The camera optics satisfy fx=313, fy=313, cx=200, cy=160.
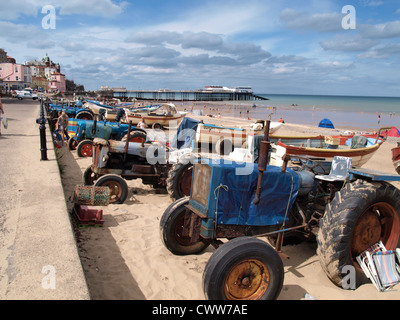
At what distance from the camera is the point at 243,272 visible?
3.38 meters

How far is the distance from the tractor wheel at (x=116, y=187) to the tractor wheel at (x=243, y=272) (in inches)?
164

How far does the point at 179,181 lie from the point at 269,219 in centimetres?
327

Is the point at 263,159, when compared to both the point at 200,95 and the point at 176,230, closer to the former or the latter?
the point at 176,230

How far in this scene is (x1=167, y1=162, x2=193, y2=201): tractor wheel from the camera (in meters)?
6.86

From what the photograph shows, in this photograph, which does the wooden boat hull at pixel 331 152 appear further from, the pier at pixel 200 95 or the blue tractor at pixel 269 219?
the pier at pixel 200 95

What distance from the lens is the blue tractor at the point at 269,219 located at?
3336mm

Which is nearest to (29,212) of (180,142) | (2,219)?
(2,219)

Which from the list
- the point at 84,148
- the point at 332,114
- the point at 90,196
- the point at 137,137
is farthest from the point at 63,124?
the point at 332,114

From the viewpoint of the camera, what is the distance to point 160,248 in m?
4.96

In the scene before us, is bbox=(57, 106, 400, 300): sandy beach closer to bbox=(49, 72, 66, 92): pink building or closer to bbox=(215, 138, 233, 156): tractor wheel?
bbox=(215, 138, 233, 156): tractor wheel

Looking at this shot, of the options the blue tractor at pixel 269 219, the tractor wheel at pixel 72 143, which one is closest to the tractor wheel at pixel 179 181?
the blue tractor at pixel 269 219

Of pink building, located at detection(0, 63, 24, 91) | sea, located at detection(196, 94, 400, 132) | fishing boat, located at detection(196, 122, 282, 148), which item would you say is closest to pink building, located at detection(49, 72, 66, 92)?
pink building, located at detection(0, 63, 24, 91)

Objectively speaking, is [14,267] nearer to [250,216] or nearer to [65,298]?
[65,298]
